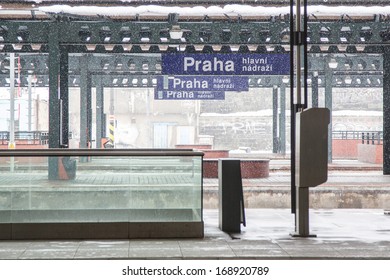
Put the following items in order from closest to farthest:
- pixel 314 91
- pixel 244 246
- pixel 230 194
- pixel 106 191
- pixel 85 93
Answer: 1. pixel 244 246
2. pixel 106 191
3. pixel 230 194
4. pixel 85 93
5. pixel 314 91

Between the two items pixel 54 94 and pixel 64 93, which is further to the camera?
pixel 64 93

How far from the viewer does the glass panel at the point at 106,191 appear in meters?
9.01

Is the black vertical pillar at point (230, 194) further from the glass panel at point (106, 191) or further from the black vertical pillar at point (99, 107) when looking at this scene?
the black vertical pillar at point (99, 107)

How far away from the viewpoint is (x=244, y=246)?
830 cm

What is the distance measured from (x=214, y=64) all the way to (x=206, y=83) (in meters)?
1.50

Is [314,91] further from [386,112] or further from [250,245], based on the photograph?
[250,245]

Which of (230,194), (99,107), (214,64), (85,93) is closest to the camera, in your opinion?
(230,194)

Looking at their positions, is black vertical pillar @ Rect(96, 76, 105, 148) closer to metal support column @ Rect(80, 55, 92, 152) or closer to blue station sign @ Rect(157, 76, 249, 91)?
metal support column @ Rect(80, 55, 92, 152)

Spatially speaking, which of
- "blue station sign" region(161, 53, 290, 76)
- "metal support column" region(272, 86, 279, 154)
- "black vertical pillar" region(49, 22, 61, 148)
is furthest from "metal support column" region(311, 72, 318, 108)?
"black vertical pillar" region(49, 22, 61, 148)

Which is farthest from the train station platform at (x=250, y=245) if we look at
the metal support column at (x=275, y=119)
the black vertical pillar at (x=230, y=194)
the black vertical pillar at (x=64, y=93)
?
the metal support column at (x=275, y=119)

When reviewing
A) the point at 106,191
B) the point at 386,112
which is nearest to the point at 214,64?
the point at 386,112

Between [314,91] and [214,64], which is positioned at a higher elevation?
[314,91]

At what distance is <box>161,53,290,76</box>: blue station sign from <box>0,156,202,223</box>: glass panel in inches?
336
